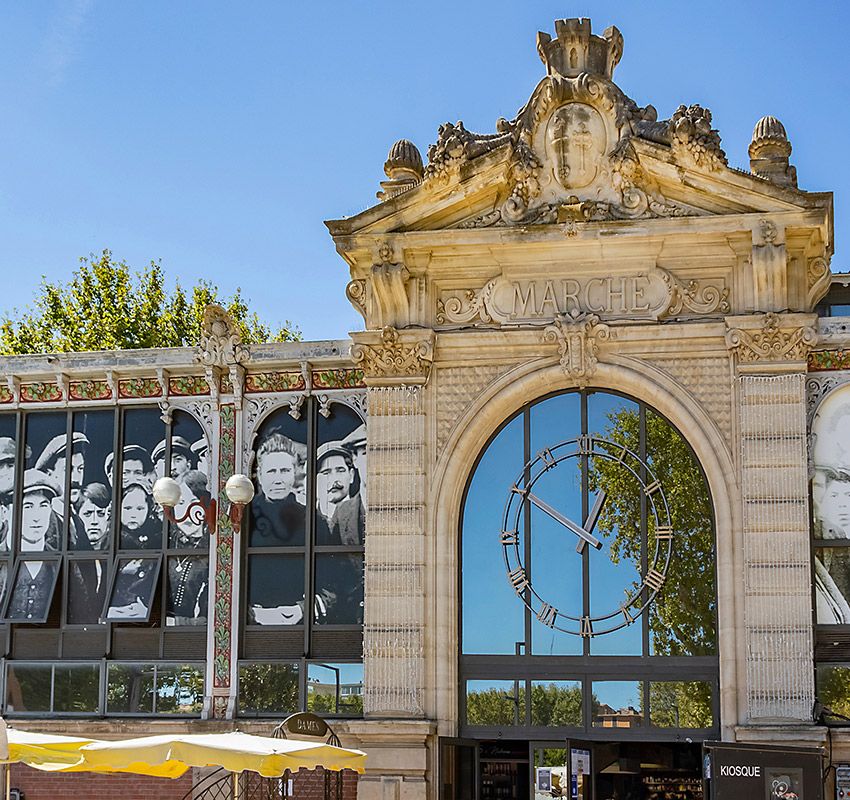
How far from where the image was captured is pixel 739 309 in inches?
878

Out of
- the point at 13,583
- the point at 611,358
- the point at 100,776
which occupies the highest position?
the point at 611,358

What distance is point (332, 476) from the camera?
78.9ft

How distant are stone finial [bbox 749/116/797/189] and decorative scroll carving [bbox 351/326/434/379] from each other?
5.58 m

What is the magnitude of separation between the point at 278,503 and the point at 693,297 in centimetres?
713

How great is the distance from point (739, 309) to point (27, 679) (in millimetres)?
12468

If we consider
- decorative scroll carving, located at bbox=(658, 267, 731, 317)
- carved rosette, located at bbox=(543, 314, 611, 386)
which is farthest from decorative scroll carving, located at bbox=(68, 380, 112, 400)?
decorative scroll carving, located at bbox=(658, 267, 731, 317)

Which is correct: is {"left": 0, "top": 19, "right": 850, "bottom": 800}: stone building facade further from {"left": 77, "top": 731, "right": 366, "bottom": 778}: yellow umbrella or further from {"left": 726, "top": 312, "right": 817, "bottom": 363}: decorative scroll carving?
{"left": 77, "top": 731, "right": 366, "bottom": 778}: yellow umbrella

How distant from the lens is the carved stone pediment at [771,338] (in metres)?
21.9

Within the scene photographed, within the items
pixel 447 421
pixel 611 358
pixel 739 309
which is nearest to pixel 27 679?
pixel 447 421

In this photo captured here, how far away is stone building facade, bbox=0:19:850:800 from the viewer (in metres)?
21.9

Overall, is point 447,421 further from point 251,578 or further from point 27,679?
point 27,679

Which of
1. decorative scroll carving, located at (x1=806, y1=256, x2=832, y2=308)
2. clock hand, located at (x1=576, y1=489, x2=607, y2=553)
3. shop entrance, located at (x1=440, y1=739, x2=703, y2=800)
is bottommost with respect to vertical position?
shop entrance, located at (x1=440, y1=739, x2=703, y2=800)

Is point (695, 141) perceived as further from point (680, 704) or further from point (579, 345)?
point (680, 704)

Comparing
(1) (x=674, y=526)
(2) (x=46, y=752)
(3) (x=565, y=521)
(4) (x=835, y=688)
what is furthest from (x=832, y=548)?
(2) (x=46, y=752)
